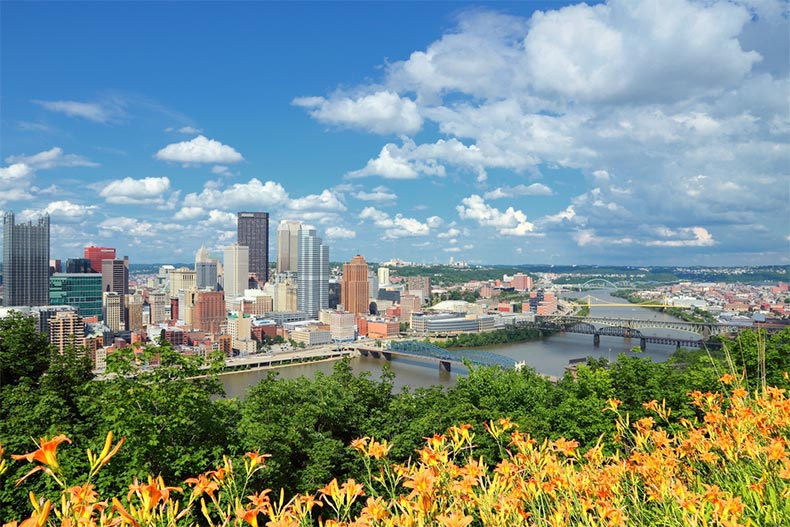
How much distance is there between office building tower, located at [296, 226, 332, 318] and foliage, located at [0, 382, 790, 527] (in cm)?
4979

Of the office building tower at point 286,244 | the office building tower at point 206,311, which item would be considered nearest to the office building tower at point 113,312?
the office building tower at point 206,311

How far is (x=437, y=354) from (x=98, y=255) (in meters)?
35.5

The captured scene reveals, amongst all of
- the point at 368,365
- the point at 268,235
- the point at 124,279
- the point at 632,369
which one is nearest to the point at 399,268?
the point at 268,235

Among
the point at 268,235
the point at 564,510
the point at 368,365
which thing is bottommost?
the point at 368,365

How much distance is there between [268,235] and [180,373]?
75.4 m

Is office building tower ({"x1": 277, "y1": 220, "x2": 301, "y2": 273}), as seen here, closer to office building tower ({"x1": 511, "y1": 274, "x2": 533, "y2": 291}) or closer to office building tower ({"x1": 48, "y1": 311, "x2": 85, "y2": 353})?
office building tower ({"x1": 511, "y1": 274, "x2": 533, "y2": 291})

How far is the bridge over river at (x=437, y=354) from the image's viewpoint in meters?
23.5

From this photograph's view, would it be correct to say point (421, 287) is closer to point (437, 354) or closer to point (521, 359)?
point (437, 354)

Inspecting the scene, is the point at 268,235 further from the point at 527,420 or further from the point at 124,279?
the point at 527,420

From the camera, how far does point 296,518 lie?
1.10 m

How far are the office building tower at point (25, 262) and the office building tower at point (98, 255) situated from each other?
11458 millimetres

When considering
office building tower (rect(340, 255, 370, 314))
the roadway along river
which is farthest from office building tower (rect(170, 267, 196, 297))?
the roadway along river

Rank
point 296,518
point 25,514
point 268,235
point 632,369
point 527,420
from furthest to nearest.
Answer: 1. point 268,235
2. point 632,369
3. point 527,420
4. point 25,514
5. point 296,518

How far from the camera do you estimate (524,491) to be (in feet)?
4.03
